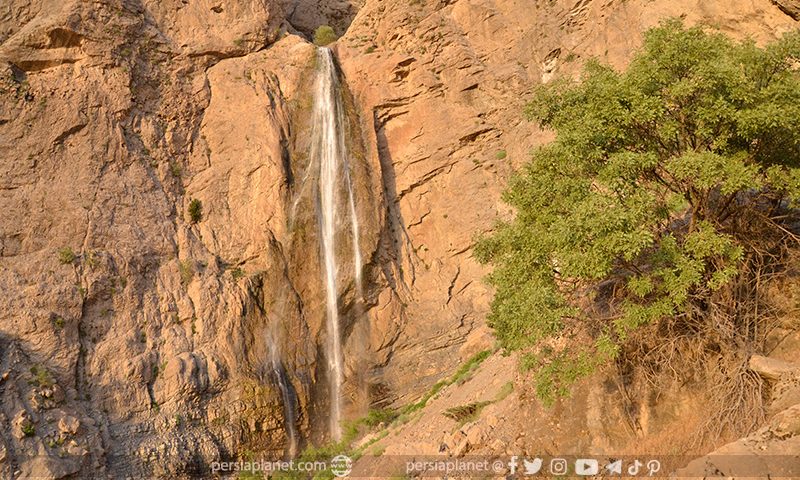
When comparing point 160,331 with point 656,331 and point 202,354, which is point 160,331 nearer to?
point 202,354

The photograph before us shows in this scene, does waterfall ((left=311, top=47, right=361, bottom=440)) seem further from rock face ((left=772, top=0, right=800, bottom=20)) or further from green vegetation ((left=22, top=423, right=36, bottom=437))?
rock face ((left=772, top=0, right=800, bottom=20))

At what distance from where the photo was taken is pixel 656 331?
11.8m

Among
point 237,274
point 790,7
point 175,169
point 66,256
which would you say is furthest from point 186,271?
point 790,7

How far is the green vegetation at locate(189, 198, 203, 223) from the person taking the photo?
23.6 metres

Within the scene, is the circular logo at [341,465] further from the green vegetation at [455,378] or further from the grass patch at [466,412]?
the green vegetation at [455,378]

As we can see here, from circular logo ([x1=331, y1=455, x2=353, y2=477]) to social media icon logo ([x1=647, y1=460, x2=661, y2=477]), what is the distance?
7.43m

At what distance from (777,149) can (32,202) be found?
21.0 meters

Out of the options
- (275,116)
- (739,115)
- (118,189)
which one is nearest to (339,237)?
(275,116)

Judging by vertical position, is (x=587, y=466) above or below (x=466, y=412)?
above

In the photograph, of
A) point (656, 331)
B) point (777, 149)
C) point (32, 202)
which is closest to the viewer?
point (777, 149)

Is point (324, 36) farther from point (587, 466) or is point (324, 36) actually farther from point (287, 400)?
point (587, 466)

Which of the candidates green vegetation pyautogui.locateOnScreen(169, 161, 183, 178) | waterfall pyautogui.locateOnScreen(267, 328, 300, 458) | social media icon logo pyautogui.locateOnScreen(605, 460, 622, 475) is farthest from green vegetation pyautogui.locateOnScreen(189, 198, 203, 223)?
social media icon logo pyautogui.locateOnScreen(605, 460, 622, 475)

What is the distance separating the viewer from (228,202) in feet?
79.5

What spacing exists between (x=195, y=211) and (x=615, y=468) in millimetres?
17401
